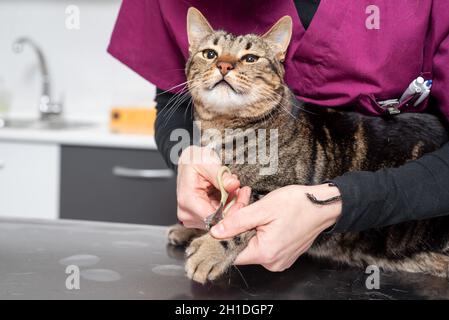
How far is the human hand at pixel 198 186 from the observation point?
0.94 m

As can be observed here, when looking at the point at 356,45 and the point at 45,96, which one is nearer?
the point at 356,45

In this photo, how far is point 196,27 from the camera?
117cm

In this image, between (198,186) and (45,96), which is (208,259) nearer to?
(198,186)

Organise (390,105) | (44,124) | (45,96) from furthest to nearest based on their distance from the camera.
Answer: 1. (45,96)
2. (44,124)
3. (390,105)

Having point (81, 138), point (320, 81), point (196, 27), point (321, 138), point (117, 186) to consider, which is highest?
point (196, 27)

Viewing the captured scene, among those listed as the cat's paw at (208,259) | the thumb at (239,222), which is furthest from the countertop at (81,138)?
the thumb at (239,222)

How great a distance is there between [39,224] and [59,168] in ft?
2.96

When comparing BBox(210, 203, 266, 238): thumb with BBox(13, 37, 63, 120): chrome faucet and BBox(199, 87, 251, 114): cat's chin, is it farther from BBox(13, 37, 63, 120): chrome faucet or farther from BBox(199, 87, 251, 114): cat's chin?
BBox(13, 37, 63, 120): chrome faucet

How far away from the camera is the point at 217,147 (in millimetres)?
1130

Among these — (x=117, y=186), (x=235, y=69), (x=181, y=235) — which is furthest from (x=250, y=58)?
(x=117, y=186)

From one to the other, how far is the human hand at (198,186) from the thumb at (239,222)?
0.10 metres

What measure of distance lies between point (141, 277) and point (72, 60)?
6.44 feet

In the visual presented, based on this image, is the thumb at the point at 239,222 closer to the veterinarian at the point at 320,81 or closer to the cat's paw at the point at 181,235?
the veterinarian at the point at 320,81

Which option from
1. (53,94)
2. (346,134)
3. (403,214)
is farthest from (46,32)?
(403,214)
